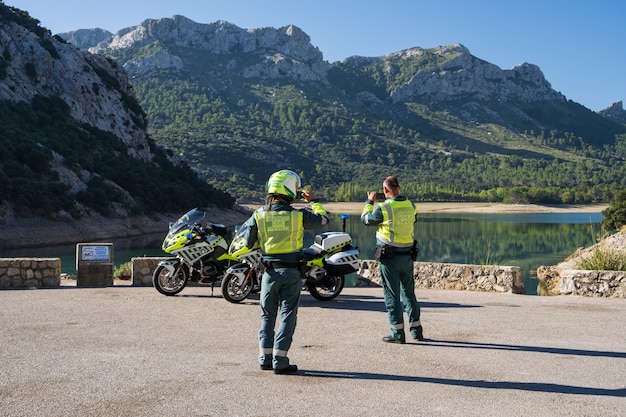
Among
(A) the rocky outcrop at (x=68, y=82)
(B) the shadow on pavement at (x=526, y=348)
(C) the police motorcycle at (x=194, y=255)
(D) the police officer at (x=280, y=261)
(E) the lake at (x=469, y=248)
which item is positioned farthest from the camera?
(A) the rocky outcrop at (x=68, y=82)

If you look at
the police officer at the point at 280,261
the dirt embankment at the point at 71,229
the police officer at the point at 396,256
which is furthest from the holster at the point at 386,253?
the dirt embankment at the point at 71,229

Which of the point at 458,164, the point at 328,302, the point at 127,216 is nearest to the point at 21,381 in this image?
the point at 328,302

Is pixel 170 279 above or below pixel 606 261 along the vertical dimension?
below

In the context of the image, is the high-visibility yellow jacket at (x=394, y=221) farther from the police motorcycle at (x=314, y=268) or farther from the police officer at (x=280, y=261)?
the police motorcycle at (x=314, y=268)

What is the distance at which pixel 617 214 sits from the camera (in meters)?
49.2

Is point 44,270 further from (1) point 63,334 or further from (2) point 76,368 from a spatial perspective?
(2) point 76,368

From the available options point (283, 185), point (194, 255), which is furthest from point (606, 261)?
point (283, 185)

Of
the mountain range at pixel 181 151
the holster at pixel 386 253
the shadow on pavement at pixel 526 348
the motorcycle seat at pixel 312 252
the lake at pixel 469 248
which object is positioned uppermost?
the mountain range at pixel 181 151

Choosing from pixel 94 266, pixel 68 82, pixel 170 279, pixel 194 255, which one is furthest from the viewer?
pixel 68 82

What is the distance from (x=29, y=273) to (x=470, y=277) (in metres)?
9.06

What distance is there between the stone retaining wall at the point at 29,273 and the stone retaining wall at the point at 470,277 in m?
6.84

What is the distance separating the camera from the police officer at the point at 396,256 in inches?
297

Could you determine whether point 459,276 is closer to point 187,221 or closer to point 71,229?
point 187,221

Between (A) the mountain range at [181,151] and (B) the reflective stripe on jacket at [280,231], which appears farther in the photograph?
(A) the mountain range at [181,151]
